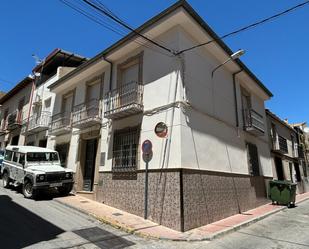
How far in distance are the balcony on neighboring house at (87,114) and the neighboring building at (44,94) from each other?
3.00m

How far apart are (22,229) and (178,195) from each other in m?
4.25

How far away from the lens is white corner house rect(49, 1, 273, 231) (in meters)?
8.25

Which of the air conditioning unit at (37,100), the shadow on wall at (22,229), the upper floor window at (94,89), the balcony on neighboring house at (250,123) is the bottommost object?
the shadow on wall at (22,229)

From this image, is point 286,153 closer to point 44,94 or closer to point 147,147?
point 147,147

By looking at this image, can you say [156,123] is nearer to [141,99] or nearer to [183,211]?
[141,99]

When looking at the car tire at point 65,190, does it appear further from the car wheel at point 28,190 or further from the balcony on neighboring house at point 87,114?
the balcony on neighboring house at point 87,114

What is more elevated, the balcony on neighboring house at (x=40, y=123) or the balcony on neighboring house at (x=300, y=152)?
the balcony on neighboring house at (x=40, y=123)

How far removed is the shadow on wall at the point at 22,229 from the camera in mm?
5588

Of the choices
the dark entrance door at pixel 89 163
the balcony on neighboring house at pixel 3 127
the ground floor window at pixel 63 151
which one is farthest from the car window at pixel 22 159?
the balcony on neighboring house at pixel 3 127

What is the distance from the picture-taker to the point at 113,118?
10.7 meters

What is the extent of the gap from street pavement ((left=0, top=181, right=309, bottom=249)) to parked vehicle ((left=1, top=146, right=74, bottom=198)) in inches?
54.2

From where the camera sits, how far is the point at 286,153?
1953 centimetres

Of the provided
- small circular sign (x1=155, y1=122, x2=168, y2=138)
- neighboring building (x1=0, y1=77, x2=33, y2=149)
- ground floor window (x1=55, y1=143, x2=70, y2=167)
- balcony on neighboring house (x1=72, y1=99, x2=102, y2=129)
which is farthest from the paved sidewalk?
neighboring building (x1=0, y1=77, x2=33, y2=149)

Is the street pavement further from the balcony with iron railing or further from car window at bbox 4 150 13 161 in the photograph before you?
the balcony with iron railing
